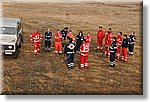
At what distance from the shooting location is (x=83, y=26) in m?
12.3

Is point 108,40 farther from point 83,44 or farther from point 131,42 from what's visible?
point 83,44

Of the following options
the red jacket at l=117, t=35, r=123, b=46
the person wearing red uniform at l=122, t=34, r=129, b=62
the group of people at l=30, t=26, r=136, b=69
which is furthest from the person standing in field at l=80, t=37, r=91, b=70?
the person wearing red uniform at l=122, t=34, r=129, b=62

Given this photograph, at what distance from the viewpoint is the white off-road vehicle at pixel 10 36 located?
11.5 meters

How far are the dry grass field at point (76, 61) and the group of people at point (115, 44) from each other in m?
0.14

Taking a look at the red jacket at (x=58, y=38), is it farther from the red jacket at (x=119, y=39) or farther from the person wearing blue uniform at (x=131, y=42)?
the person wearing blue uniform at (x=131, y=42)

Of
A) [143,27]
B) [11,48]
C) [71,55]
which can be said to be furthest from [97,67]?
[11,48]

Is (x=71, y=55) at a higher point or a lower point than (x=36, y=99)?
higher

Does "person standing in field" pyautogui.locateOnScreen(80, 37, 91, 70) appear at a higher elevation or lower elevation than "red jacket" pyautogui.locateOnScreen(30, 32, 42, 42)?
lower

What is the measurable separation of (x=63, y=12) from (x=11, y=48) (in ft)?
5.93

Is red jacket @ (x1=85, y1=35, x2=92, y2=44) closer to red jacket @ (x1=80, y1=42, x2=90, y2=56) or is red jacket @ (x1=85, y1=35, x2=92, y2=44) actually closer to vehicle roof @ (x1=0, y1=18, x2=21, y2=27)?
red jacket @ (x1=80, y1=42, x2=90, y2=56)

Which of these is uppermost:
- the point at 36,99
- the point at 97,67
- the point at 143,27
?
the point at 143,27

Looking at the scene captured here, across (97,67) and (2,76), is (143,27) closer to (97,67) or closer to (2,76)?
(97,67)

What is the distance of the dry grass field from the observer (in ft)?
37.3

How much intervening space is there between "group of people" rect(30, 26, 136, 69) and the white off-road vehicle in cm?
44
